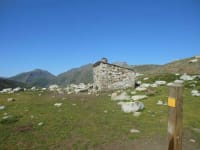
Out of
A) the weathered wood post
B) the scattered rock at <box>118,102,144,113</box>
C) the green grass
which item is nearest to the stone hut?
the green grass

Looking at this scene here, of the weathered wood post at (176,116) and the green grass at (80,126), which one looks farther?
the green grass at (80,126)

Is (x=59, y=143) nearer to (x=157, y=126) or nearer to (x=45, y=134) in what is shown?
(x=45, y=134)

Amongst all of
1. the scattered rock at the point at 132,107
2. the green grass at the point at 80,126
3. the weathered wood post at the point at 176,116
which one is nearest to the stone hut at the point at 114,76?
the green grass at the point at 80,126

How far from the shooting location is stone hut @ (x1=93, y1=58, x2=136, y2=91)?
30.0m

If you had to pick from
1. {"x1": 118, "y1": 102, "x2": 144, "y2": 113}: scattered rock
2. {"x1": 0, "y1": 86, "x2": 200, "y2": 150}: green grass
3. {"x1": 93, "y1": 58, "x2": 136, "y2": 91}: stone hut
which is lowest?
{"x1": 0, "y1": 86, "x2": 200, "y2": 150}: green grass

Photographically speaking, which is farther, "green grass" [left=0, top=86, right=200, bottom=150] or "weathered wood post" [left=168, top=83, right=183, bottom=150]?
"green grass" [left=0, top=86, right=200, bottom=150]

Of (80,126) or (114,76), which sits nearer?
(80,126)

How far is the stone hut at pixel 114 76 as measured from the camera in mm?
30047

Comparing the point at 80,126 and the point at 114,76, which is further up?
the point at 114,76

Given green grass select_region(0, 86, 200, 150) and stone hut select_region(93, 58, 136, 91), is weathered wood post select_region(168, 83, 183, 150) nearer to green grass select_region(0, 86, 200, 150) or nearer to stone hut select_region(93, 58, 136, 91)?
green grass select_region(0, 86, 200, 150)

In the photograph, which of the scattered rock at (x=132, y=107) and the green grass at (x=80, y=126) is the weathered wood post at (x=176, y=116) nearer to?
the green grass at (x=80, y=126)

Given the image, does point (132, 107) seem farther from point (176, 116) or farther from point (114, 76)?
point (114, 76)

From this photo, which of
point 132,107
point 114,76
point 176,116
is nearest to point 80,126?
point 132,107

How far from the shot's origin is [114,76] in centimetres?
3034
